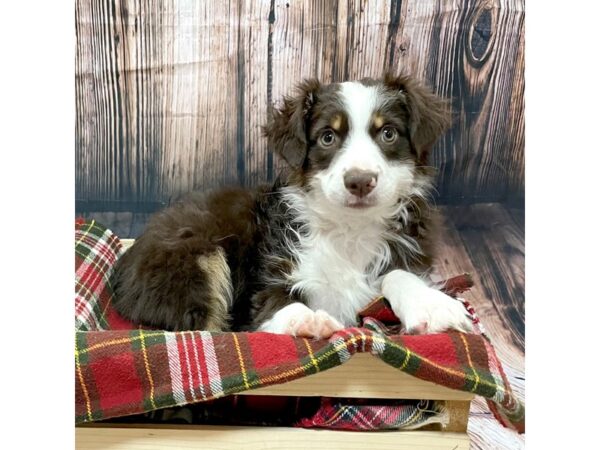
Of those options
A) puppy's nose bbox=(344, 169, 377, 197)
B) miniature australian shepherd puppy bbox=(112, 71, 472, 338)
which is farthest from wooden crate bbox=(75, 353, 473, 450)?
puppy's nose bbox=(344, 169, 377, 197)

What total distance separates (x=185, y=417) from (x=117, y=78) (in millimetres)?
2061

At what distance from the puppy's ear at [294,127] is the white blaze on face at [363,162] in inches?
5.7

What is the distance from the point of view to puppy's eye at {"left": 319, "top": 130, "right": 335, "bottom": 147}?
8.95 feet

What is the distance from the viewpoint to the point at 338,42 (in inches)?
133

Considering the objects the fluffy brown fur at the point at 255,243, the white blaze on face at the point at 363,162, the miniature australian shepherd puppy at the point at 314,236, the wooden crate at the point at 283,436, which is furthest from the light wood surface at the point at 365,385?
the white blaze on face at the point at 363,162

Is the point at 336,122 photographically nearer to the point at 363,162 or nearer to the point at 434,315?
the point at 363,162

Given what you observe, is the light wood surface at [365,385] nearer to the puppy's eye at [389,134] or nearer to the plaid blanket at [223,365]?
the plaid blanket at [223,365]

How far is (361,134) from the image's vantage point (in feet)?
8.67

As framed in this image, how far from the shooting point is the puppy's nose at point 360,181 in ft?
7.95

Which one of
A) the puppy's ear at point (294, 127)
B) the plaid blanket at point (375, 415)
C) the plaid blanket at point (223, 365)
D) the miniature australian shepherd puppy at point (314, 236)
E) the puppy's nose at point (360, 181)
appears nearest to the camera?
the plaid blanket at point (223, 365)

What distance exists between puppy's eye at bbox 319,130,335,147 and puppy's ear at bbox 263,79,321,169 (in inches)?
3.1

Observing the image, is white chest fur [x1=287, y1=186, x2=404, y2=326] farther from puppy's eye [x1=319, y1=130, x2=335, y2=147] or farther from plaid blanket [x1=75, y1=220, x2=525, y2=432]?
plaid blanket [x1=75, y1=220, x2=525, y2=432]

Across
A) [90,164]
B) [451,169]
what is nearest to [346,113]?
[451,169]
